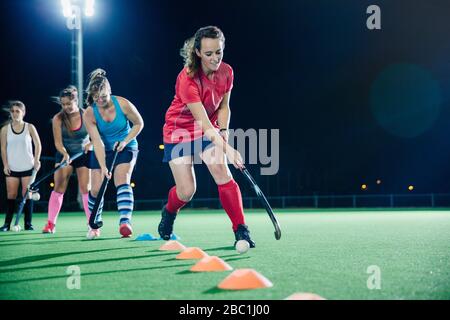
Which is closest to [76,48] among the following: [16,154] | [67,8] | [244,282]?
[67,8]

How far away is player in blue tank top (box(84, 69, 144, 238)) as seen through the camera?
17.5ft

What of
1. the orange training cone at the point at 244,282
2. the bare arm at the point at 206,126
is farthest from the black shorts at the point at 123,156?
the orange training cone at the point at 244,282

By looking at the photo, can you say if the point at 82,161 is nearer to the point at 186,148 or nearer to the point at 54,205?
the point at 54,205

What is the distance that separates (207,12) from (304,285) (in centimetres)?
1800

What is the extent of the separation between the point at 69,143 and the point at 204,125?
2.99 meters

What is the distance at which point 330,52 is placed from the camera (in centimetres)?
2183

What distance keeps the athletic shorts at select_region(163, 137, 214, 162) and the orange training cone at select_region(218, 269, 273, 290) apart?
79.2 inches

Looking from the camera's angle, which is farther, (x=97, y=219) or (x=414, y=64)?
(x=414, y=64)

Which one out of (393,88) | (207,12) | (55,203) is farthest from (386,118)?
(55,203)

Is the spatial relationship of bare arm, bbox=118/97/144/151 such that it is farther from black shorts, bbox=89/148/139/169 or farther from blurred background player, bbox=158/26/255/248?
blurred background player, bbox=158/26/255/248

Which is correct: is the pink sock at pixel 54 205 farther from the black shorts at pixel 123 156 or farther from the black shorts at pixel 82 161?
the black shorts at pixel 123 156

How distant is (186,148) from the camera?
4496 millimetres

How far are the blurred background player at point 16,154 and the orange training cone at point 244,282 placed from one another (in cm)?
539
